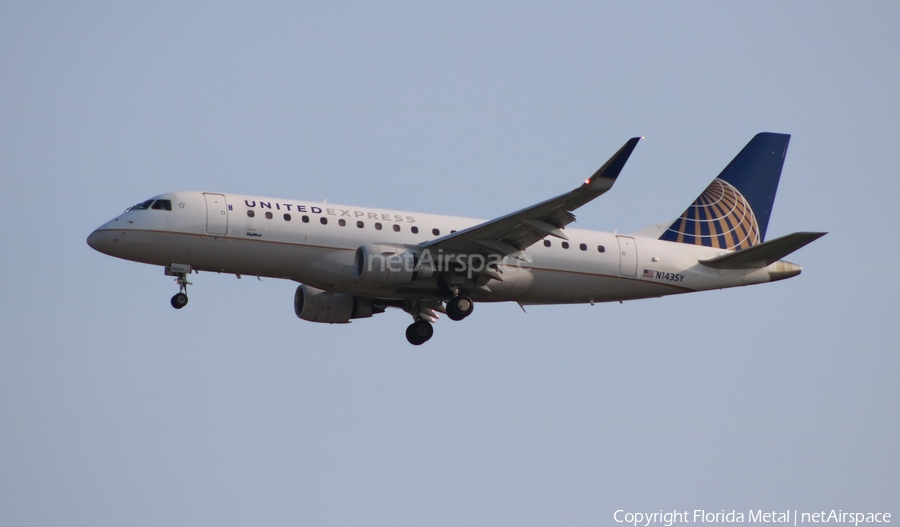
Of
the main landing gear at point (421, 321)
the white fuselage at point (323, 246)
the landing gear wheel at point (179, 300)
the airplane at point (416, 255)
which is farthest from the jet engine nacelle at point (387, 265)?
the landing gear wheel at point (179, 300)

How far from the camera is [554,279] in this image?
38969 mm

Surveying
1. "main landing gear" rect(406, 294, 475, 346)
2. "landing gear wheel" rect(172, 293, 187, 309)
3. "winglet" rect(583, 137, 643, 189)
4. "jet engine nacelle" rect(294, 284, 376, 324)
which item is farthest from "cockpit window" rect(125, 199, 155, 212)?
"winglet" rect(583, 137, 643, 189)

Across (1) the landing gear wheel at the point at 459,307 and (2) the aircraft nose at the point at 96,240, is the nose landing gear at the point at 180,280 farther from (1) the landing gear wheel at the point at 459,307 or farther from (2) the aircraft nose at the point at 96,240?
(1) the landing gear wheel at the point at 459,307

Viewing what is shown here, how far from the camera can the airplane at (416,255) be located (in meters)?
36.4

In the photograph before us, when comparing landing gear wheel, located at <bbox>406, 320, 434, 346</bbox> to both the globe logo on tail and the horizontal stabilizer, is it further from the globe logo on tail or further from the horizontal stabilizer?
the horizontal stabilizer

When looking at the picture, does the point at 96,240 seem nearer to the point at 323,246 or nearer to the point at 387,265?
the point at 323,246

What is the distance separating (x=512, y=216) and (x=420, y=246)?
3650 mm

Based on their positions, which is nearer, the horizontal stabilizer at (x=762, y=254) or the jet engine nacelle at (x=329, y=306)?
the horizontal stabilizer at (x=762, y=254)

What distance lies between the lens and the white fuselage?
3650 cm

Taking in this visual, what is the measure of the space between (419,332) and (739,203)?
42.3 feet

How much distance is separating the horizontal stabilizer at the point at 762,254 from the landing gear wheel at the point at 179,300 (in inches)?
673

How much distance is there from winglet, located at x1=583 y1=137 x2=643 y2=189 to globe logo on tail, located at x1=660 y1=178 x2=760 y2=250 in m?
10.7

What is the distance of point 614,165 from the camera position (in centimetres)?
3153

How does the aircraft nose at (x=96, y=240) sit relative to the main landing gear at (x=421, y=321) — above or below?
above
